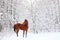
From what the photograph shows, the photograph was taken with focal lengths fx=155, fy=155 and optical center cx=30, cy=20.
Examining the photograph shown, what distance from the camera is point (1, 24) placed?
3.00 metres

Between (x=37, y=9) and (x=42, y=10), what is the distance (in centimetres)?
16

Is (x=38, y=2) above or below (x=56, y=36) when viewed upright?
above

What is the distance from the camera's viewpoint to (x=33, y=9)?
321 centimetres

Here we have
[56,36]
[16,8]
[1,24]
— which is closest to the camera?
[56,36]

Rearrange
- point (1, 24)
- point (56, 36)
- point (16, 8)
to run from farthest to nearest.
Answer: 1. point (16, 8)
2. point (1, 24)
3. point (56, 36)

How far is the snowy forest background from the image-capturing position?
3.08 meters

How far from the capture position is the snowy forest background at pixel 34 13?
10.1 feet

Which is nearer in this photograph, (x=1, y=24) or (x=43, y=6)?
(x=1, y=24)

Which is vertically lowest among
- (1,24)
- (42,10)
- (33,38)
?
(33,38)

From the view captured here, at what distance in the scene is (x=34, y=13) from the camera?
10.9 feet

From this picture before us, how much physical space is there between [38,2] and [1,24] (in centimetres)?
88

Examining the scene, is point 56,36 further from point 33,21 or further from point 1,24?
point 1,24

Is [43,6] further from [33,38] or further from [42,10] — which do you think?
[33,38]

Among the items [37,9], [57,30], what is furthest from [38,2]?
[57,30]
